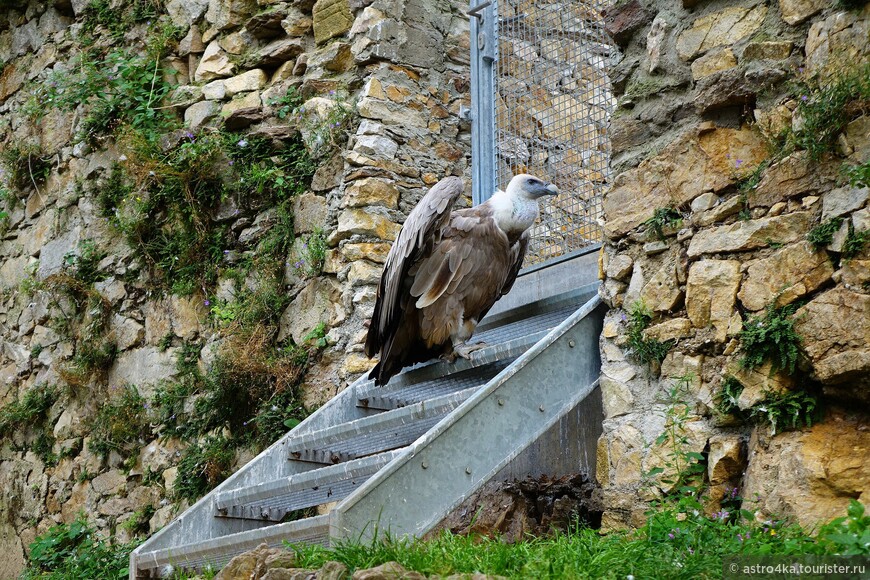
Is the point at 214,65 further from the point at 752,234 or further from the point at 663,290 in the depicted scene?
the point at 752,234

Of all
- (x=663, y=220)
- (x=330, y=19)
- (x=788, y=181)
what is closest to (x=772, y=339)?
(x=788, y=181)

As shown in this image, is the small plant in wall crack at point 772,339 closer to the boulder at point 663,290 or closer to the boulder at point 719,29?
the boulder at point 663,290

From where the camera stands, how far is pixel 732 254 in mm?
3516

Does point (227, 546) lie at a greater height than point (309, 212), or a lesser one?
lesser

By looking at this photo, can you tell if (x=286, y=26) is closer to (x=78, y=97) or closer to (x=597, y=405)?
(x=78, y=97)

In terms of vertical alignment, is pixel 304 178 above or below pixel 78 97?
below

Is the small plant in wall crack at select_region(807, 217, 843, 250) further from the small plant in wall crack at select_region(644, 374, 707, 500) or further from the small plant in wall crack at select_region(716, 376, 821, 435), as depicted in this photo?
the small plant in wall crack at select_region(644, 374, 707, 500)

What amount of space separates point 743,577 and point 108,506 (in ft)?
16.5

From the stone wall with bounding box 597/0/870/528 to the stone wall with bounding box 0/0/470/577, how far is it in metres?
2.19

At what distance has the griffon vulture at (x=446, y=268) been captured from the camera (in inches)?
185

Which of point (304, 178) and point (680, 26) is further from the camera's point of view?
point (304, 178)

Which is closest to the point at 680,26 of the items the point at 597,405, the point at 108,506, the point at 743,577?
the point at 597,405

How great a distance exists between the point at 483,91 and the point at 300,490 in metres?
2.70

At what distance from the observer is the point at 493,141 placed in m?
5.88
